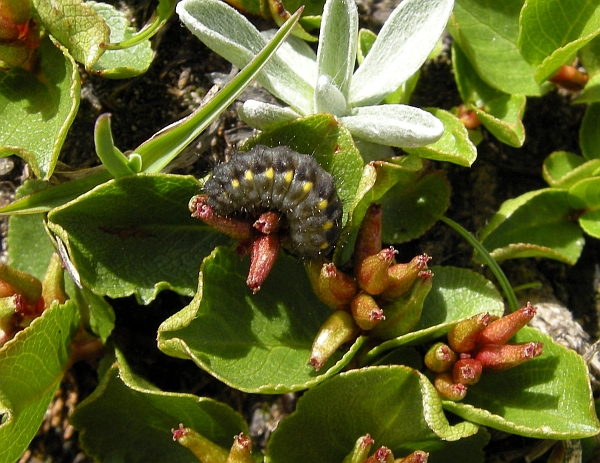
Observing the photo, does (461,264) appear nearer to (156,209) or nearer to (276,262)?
(276,262)

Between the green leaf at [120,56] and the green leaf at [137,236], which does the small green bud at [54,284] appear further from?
the green leaf at [120,56]

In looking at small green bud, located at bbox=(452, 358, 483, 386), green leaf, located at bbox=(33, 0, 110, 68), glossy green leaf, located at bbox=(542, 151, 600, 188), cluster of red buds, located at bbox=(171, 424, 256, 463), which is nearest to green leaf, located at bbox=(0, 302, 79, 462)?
cluster of red buds, located at bbox=(171, 424, 256, 463)

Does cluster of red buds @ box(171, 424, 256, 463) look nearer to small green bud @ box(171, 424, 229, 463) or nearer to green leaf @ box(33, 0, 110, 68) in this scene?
small green bud @ box(171, 424, 229, 463)

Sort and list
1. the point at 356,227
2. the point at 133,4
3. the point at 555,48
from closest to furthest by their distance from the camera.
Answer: the point at 356,227
the point at 555,48
the point at 133,4

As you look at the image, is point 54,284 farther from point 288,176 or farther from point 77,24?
point 288,176

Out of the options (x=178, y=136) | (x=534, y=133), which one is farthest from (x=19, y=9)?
(x=534, y=133)

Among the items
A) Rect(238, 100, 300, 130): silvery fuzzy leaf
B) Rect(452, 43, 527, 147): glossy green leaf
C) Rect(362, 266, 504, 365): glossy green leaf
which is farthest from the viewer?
Rect(452, 43, 527, 147): glossy green leaf

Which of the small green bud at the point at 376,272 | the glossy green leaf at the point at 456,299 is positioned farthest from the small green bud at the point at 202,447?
the small green bud at the point at 376,272
